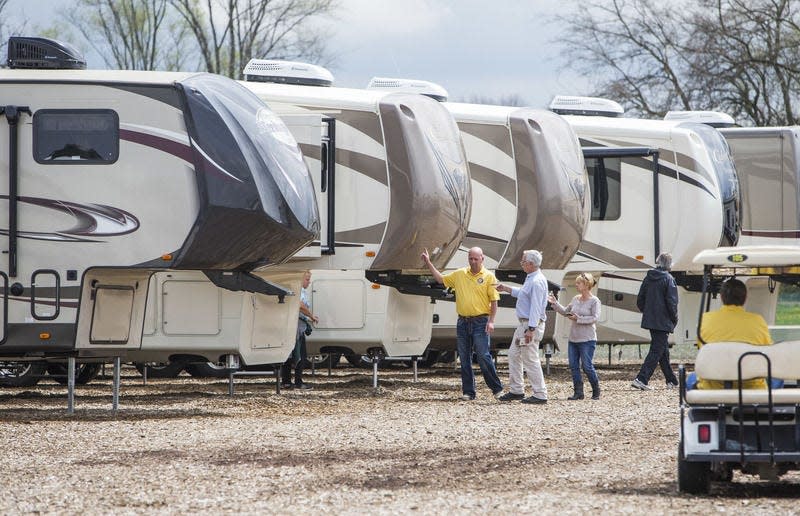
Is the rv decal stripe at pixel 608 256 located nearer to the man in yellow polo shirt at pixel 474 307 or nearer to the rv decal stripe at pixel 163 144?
the man in yellow polo shirt at pixel 474 307

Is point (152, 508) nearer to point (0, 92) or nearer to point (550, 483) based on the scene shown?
point (550, 483)

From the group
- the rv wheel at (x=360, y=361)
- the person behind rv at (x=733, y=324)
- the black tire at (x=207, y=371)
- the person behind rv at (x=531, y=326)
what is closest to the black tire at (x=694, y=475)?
the person behind rv at (x=733, y=324)

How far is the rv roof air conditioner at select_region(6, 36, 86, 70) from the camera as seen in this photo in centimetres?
1386

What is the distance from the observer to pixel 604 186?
20266mm

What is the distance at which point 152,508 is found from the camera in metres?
8.40

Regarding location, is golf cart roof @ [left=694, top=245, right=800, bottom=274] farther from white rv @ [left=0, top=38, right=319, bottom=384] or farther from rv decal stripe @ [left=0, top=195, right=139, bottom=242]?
rv decal stripe @ [left=0, top=195, right=139, bottom=242]

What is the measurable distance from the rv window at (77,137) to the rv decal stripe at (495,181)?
6278 millimetres

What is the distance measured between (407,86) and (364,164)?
221 cm

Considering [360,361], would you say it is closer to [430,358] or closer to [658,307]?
[430,358]

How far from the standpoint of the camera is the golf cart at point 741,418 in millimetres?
8688

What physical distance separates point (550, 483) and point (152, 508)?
102 inches

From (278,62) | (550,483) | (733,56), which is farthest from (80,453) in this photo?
(733,56)

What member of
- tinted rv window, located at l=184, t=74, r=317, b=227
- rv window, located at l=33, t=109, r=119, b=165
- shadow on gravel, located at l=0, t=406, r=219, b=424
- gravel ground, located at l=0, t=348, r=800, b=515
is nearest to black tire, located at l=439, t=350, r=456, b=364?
gravel ground, located at l=0, t=348, r=800, b=515

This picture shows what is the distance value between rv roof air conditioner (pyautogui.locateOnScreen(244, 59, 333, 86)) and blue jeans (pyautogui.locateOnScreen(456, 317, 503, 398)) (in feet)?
12.4
